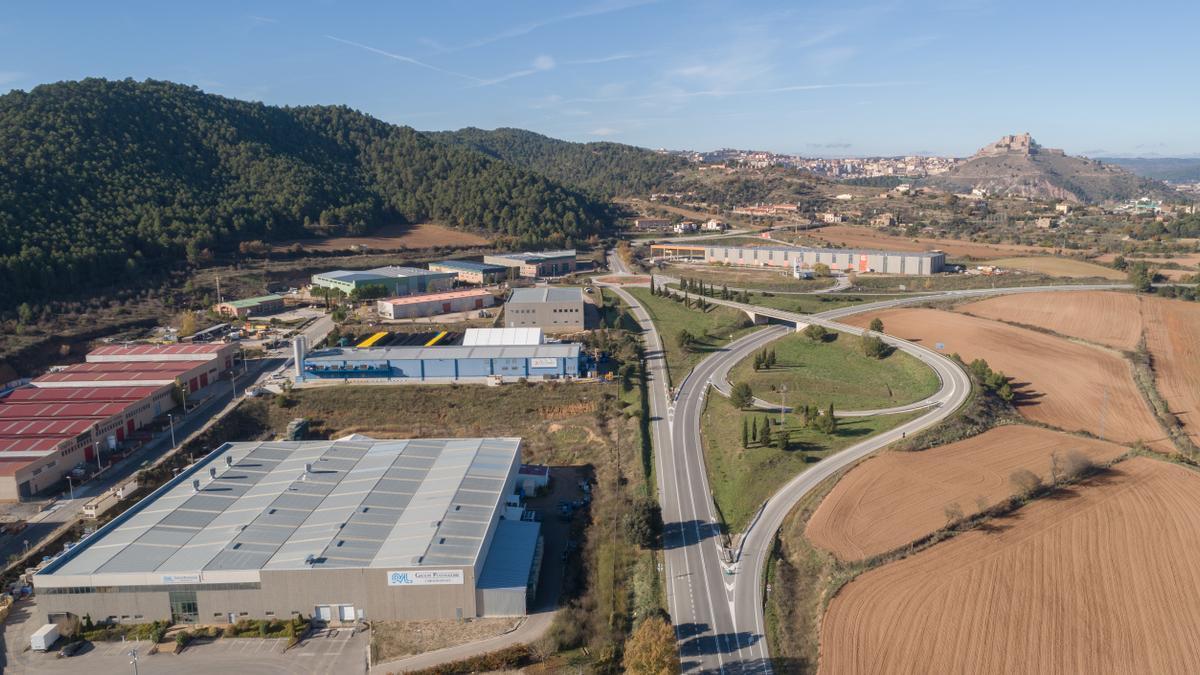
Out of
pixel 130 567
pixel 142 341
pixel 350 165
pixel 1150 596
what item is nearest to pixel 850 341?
pixel 1150 596

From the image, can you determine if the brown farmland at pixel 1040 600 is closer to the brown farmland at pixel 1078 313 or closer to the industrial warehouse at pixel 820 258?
the brown farmland at pixel 1078 313

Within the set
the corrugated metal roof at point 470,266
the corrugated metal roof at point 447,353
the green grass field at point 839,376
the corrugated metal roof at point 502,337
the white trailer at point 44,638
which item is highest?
the corrugated metal roof at point 470,266

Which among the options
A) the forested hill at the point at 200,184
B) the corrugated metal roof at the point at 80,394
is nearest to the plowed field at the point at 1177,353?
the corrugated metal roof at the point at 80,394

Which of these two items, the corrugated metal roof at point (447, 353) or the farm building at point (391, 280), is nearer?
the corrugated metal roof at point (447, 353)

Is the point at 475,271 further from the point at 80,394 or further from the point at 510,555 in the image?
the point at 510,555

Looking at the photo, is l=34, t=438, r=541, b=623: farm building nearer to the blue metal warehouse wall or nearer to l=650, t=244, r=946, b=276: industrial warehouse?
the blue metal warehouse wall

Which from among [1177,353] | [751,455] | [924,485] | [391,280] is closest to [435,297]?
[391,280]

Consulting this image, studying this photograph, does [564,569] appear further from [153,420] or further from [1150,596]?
[153,420]
